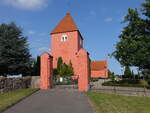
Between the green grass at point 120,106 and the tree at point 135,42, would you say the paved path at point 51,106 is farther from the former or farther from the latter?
the tree at point 135,42

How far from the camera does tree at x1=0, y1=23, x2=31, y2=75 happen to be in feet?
78.8

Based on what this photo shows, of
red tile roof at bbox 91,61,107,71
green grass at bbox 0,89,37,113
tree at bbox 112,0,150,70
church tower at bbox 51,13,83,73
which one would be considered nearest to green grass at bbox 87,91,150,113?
green grass at bbox 0,89,37,113

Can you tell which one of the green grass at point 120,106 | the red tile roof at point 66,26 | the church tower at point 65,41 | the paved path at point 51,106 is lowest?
the green grass at point 120,106

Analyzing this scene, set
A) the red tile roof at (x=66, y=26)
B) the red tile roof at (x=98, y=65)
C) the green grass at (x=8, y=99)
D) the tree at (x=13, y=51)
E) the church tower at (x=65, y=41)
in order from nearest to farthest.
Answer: the green grass at (x=8, y=99) < the tree at (x=13, y=51) < the church tower at (x=65, y=41) < the red tile roof at (x=66, y=26) < the red tile roof at (x=98, y=65)

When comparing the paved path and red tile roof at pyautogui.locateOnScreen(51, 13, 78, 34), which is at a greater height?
red tile roof at pyautogui.locateOnScreen(51, 13, 78, 34)

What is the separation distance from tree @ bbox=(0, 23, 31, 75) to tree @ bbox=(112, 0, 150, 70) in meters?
13.2

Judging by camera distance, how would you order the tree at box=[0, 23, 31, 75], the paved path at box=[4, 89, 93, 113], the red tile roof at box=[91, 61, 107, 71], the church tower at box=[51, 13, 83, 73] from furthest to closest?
1. the red tile roof at box=[91, 61, 107, 71]
2. the church tower at box=[51, 13, 83, 73]
3. the tree at box=[0, 23, 31, 75]
4. the paved path at box=[4, 89, 93, 113]

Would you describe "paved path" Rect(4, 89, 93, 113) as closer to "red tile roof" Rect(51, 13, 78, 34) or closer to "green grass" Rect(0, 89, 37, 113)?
"green grass" Rect(0, 89, 37, 113)

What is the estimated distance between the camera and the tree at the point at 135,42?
24712 mm

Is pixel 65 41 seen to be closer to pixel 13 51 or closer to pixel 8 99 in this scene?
pixel 13 51

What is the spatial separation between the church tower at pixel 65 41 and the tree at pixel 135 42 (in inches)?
787

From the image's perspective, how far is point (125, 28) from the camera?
98.7 ft

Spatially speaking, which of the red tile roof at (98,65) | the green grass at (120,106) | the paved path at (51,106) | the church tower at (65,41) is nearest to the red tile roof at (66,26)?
the church tower at (65,41)

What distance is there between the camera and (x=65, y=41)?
50281 mm
